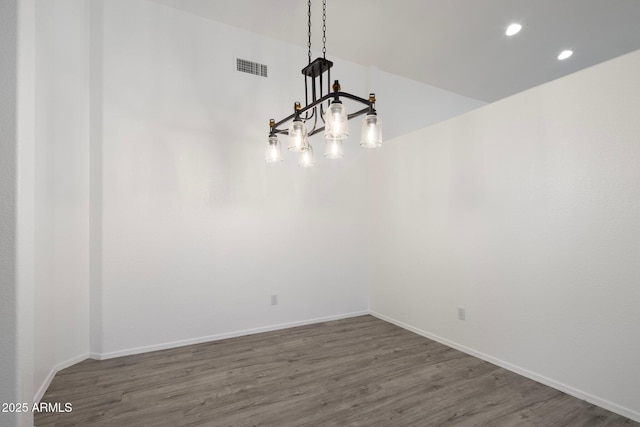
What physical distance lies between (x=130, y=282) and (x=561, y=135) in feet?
12.8

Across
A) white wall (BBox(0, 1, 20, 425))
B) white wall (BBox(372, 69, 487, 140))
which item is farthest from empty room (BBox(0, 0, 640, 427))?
white wall (BBox(372, 69, 487, 140))

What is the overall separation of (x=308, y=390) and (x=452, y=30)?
394cm

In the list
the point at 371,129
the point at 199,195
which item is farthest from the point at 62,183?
the point at 371,129

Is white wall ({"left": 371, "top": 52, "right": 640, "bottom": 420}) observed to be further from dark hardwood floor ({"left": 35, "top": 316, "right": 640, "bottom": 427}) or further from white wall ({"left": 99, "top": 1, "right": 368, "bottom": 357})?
white wall ({"left": 99, "top": 1, "right": 368, "bottom": 357})

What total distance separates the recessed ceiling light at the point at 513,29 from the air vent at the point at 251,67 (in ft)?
9.19

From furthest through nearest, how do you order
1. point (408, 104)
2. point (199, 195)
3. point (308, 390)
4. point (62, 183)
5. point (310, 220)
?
point (408, 104) → point (310, 220) → point (199, 195) → point (62, 183) → point (308, 390)

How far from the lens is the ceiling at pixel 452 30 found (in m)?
3.04

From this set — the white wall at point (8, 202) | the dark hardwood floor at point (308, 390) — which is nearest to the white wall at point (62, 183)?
the dark hardwood floor at point (308, 390)

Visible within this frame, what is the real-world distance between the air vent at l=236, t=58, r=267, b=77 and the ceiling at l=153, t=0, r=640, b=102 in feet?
1.20

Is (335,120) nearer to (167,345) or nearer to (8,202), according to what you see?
(8,202)

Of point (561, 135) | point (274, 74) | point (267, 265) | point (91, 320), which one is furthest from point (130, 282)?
point (561, 135)

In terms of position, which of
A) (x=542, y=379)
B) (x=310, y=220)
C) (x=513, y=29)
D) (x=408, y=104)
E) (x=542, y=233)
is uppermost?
(x=513, y=29)

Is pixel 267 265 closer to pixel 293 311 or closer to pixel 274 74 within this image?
pixel 293 311

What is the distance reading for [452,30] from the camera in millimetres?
3436
